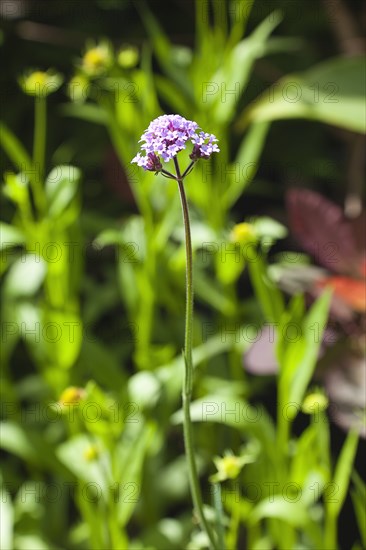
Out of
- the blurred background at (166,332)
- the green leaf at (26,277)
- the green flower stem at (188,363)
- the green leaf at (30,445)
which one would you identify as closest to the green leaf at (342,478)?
the blurred background at (166,332)

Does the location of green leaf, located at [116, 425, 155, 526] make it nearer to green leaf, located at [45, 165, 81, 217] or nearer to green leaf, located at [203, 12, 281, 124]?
green leaf, located at [45, 165, 81, 217]

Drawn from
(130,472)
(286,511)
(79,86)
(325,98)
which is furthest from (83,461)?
(325,98)

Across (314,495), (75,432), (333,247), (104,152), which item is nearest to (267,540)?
(314,495)

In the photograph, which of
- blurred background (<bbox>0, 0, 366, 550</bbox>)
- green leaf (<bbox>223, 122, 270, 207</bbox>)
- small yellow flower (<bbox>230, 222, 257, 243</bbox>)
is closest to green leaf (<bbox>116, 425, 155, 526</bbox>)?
blurred background (<bbox>0, 0, 366, 550</bbox>)

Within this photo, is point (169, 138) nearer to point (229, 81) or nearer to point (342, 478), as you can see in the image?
point (342, 478)

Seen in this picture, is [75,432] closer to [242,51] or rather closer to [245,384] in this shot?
[245,384]
